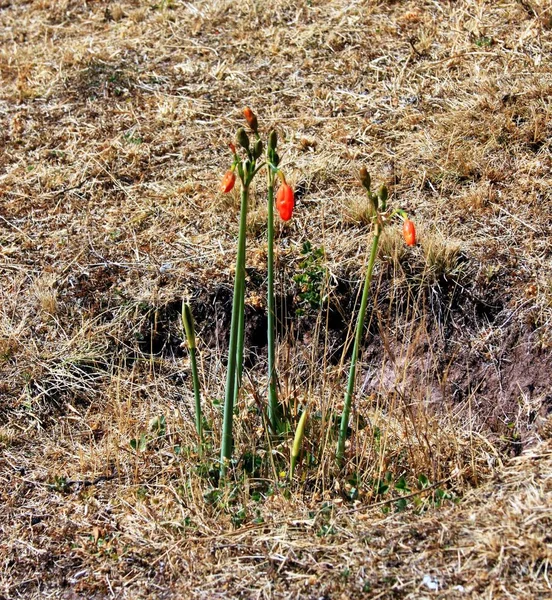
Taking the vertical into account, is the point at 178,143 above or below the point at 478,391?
above

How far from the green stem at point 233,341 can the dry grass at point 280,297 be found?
0.48 feet

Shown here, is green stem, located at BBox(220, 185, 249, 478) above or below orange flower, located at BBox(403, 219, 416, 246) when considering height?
below

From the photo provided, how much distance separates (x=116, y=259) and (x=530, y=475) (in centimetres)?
237

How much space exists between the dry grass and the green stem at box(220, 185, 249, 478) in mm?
147

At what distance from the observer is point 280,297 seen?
389 cm

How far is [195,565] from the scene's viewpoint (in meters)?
2.70

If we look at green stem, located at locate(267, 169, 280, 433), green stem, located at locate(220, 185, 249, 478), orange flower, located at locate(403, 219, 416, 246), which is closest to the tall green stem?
green stem, located at locate(220, 185, 249, 478)

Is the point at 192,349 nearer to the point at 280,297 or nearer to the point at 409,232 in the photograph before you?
the point at 409,232

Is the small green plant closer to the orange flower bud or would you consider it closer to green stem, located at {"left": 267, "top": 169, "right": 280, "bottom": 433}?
green stem, located at {"left": 267, "top": 169, "right": 280, "bottom": 433}

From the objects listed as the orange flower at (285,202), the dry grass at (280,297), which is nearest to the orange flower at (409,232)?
the orange flower at (285,202)

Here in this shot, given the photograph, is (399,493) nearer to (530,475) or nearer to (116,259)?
(530,475)

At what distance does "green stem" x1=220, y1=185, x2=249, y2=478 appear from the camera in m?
2.48

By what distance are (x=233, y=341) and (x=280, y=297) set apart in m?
1.28

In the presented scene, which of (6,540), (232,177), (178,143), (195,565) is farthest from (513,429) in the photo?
(178,143)
